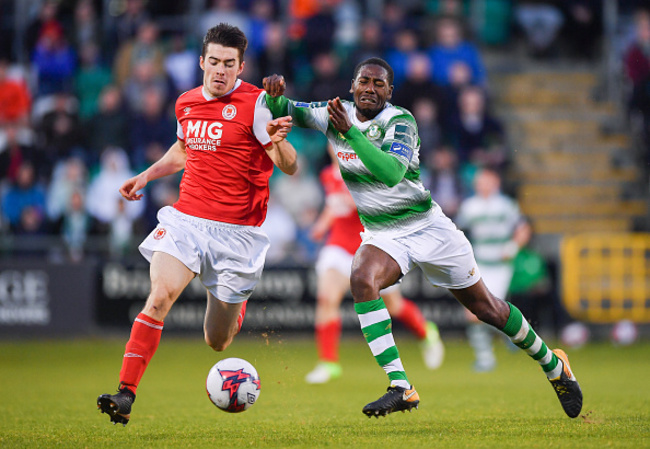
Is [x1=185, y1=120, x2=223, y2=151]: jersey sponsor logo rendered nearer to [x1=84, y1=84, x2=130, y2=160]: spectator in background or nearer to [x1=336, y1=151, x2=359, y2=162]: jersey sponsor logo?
[x1=336, y1=151, x2=359, y2=162]: jersey sponsor logo

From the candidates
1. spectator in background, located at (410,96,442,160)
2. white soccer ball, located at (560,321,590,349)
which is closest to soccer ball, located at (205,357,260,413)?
white soccer ball, located at (560,321,590,349)

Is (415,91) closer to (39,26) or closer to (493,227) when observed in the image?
(493,227)

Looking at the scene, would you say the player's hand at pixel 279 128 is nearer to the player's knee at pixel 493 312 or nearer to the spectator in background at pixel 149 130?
the player's knee at pixel 493 312

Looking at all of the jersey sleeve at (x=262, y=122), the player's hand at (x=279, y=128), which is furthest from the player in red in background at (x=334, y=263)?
the player's hand at (x=279, y=128)

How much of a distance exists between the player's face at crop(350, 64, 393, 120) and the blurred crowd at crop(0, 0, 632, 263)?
7983mm

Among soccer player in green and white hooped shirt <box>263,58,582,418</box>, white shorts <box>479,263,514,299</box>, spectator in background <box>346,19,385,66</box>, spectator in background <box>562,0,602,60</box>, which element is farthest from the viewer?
spectator in background <box>562,0,602,60</box>

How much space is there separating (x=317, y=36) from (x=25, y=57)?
16.7 ft

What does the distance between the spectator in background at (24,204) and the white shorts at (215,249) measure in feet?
27.8

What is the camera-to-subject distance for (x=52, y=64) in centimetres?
1656

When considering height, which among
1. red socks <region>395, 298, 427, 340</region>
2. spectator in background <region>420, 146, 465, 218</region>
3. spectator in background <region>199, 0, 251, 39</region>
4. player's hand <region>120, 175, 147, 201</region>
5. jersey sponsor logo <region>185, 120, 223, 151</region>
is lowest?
red socks <region>395, 298, 427, 340</region>

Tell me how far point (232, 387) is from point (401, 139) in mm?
1994

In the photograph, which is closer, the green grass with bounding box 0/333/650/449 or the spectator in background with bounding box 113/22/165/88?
the green grass with bounding box 0/333/650/449

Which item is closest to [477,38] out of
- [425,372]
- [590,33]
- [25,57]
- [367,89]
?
[590,33]

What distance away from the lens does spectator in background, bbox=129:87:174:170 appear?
1525 centimetres
